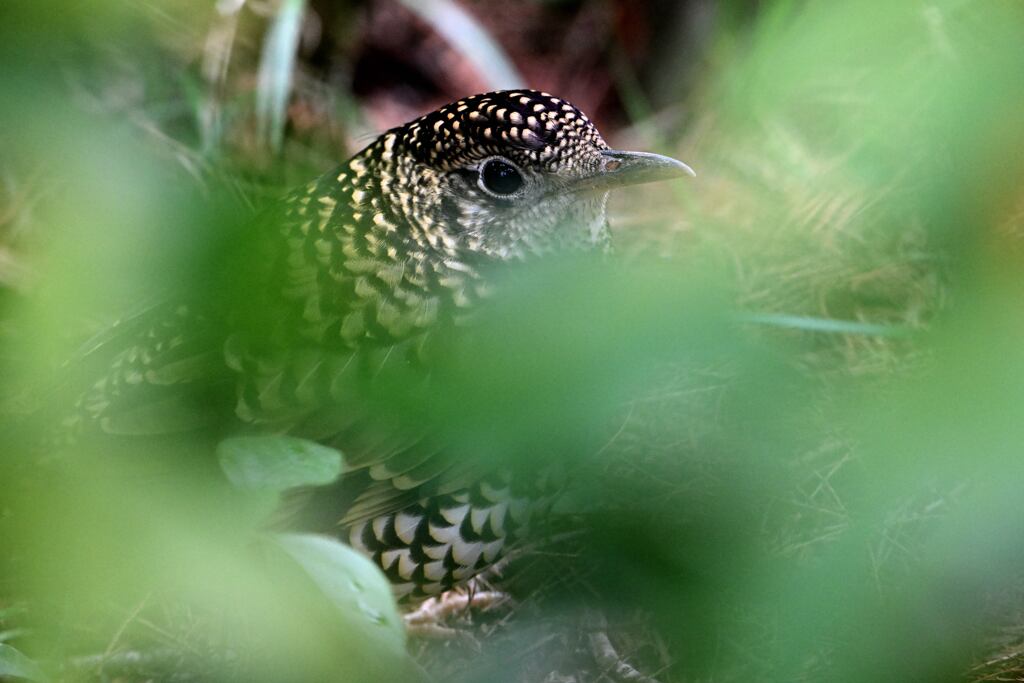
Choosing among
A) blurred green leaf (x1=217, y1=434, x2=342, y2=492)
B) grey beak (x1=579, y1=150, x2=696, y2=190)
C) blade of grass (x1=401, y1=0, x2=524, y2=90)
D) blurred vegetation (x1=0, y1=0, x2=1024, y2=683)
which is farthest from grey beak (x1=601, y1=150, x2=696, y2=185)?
blade of grass (x1=401, y1=0, x2=524, y2=90)

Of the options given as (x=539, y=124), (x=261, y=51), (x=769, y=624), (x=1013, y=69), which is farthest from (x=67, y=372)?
(x=261, y=51)

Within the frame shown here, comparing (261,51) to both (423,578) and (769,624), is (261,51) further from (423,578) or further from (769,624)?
(769,624)

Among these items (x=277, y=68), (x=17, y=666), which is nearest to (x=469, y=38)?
(x=277, y=68)

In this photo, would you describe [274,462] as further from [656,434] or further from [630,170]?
[630,170]

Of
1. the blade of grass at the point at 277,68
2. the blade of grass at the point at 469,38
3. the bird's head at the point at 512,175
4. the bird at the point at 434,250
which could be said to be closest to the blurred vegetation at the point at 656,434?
the bird at the point at 434,250

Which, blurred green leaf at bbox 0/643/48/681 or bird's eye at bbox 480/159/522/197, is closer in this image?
blurred green leaf at bbox 0/643/48/681

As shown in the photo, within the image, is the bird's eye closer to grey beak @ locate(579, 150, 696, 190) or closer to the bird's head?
the bird's head

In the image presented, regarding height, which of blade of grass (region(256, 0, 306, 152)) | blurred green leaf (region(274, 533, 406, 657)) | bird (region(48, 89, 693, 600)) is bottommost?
blurred green leaf (region(274, 533, 406, 657))

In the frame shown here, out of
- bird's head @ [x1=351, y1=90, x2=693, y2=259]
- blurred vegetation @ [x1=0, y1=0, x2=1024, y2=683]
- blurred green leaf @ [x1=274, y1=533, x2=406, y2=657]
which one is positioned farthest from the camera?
bird's head @ [x1=351, y1=90, x2=693, y2=259]

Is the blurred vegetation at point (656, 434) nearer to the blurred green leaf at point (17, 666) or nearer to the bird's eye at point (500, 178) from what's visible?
the blurred green leaf at point (17, 666)
